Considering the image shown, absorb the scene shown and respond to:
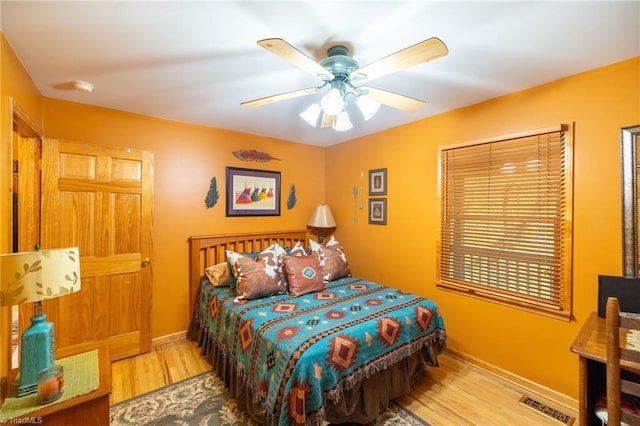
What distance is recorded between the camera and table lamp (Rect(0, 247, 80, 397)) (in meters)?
1.21

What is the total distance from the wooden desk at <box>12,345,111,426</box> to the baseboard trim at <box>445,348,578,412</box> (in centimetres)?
276

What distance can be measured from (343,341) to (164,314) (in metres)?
2.17

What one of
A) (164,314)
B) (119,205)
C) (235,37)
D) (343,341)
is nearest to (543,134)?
(343,341)

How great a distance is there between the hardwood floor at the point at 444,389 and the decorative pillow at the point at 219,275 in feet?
2.37

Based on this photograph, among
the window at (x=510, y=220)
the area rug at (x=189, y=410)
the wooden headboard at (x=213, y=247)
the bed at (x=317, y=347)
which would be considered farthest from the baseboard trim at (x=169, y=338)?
the window at (x=510, y=220)

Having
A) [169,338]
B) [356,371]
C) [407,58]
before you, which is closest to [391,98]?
[407,58]

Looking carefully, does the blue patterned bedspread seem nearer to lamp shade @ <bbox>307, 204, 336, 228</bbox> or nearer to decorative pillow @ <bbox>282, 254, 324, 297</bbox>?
decorative pillow @ <bbox>282, 254, 324, 297</bbox>

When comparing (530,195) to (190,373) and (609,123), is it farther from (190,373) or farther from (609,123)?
(190,373)

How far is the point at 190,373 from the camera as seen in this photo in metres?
2.49

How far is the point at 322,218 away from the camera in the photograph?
3857 millimetres

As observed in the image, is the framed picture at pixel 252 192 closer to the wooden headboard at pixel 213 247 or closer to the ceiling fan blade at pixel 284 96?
the wooden headboard at pixel 213 247

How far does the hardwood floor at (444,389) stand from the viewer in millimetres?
1977

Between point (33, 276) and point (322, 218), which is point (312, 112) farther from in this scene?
point (322, 218)

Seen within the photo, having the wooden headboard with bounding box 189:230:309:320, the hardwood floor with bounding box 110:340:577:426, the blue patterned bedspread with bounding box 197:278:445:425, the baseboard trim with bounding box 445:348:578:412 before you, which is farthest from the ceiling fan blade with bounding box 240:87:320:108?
the baseboard trim with bounding box 445:348:578:412
